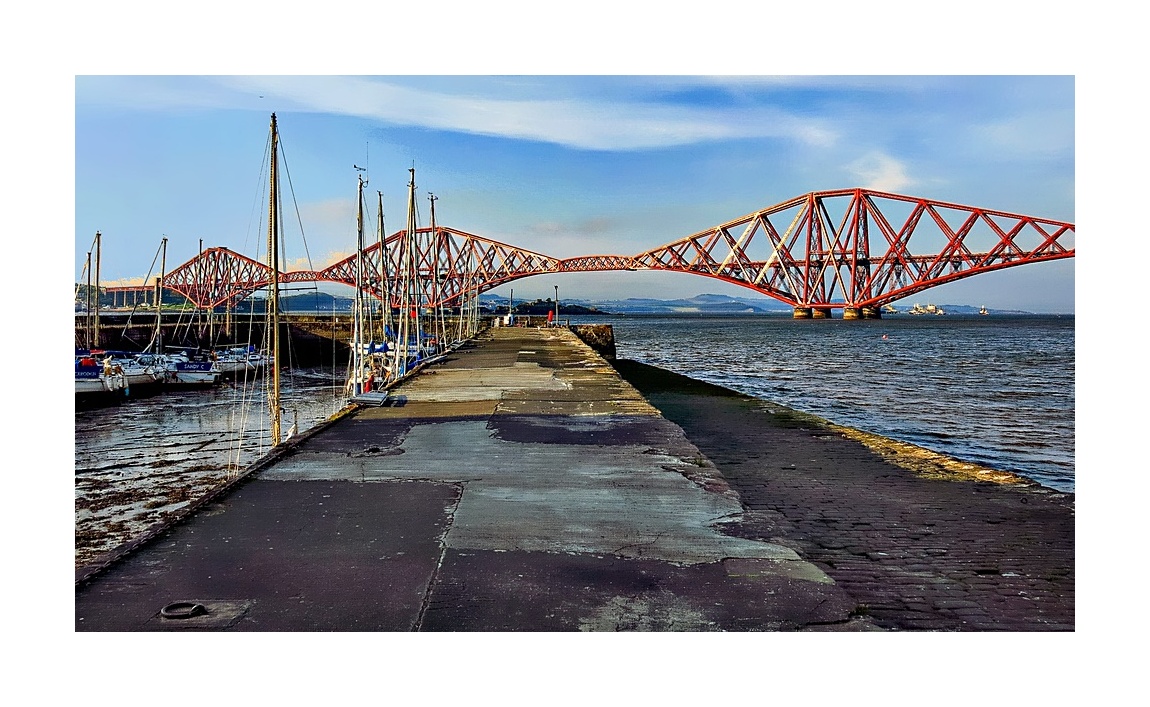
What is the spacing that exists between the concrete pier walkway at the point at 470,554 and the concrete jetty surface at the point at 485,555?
0.05 ft

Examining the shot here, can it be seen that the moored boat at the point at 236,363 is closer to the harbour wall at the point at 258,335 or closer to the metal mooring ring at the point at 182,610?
the harbour wall at the point at 258,335

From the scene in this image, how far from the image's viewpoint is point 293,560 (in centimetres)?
474

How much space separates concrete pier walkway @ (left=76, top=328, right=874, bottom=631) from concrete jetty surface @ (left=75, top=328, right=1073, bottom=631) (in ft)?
0.05

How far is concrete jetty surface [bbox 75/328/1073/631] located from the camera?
399 cm

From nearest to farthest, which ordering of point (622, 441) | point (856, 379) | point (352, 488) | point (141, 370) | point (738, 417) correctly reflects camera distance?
point (352, 488) → point (622, 441) → point (738, 417) → point (141, 370) → point (856, 379)

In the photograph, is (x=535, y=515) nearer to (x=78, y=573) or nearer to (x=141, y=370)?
(x=78, y=573)

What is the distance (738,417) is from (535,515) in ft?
40.8

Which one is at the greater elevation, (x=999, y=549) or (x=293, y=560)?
(x=293, y=560)

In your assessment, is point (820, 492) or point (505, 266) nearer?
point (820, 492)

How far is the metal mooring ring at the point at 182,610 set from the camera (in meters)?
3.93

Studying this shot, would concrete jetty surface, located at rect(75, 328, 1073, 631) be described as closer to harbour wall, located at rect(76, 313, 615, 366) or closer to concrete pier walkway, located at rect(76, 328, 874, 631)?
concrete pier walkway, located at rect(76, 328, 874, 631)

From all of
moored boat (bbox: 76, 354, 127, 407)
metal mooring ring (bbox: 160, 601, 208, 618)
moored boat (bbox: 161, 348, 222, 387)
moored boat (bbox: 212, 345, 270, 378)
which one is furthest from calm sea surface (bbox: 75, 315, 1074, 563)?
metal mooring ring (bbox: 160, 601, 208, 618)

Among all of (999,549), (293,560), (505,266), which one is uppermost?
(505,266)

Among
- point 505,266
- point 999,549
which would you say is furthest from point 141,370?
point 505,266
